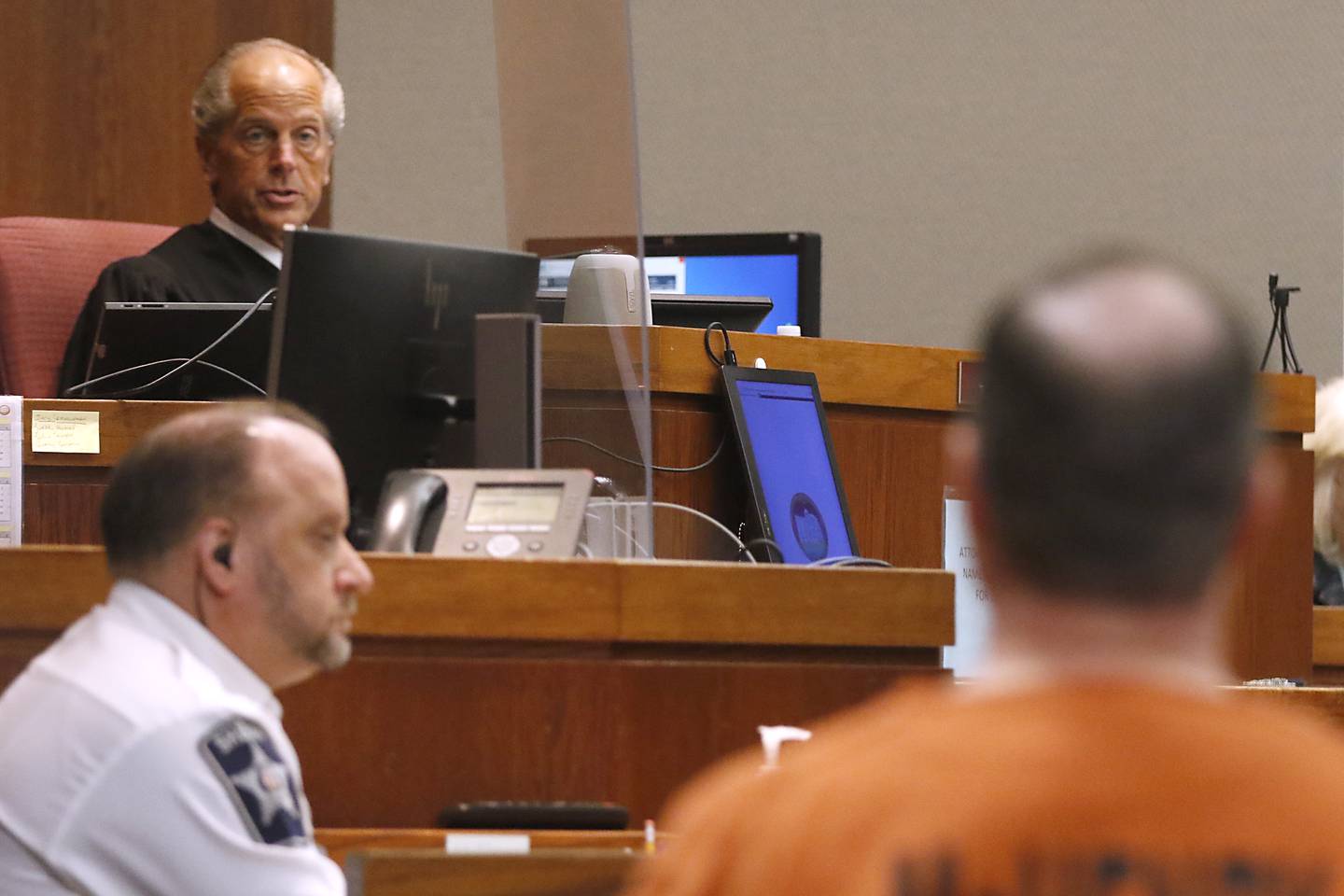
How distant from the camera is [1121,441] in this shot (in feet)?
2.20

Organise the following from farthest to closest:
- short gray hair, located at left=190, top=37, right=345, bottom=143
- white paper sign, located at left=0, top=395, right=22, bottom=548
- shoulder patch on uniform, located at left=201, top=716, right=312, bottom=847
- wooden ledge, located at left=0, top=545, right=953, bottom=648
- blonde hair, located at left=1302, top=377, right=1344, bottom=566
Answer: blonde hair, located at left=1302, top=377, right=1344, bottom=566 → short gray hair, located at left=190, top=37, right=345, bottom=143 → white paper sign, located at left=0, top=395, right=22, bottom=548 → wooden ledge, located at left=0, top=545, right=953, bottom=648 → shoulder patch on uniform, located at left=201, top=716, right=312, bottom=847

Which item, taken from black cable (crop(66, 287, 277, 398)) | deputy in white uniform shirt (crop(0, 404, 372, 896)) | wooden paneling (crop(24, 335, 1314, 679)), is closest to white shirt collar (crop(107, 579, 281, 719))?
deputy in white uniform shirt (crop(0, 404, 372, 896))

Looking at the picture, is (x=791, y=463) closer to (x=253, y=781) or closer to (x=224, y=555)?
(x=224, y=555)

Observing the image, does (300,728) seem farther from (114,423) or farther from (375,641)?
(114,423)

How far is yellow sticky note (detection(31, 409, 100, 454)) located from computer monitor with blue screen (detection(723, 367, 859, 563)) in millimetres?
794

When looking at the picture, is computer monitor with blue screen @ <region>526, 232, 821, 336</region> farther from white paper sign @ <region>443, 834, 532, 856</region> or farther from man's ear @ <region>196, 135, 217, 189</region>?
white paper sign @ <region>443, 834, 532, 856</region>

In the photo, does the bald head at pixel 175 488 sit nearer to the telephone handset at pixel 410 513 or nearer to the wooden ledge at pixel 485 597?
the wooden ledge at pixel 485 597

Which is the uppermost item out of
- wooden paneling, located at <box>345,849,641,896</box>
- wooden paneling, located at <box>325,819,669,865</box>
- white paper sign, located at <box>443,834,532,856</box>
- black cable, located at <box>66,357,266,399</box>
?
black cable, located at <box>66,357,266,399</box>

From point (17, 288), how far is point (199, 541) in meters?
1.94

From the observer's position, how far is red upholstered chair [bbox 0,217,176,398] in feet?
10.5

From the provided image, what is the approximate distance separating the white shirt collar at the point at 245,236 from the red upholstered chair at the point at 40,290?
20 centimetres

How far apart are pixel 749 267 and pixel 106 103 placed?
1.69 m

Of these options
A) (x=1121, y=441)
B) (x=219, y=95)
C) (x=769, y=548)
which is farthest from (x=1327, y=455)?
(x=1121, y=441)

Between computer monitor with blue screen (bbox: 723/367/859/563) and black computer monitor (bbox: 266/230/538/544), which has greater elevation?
black computer monitor (bbox: 266/230/538/544)
